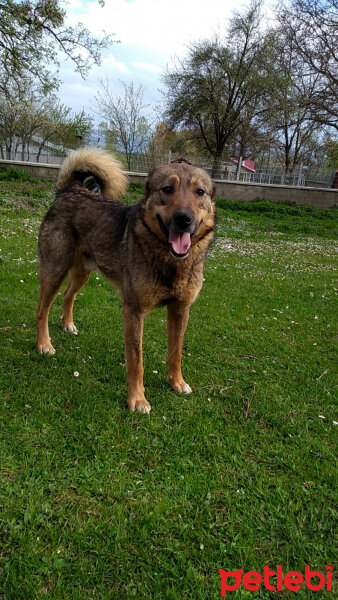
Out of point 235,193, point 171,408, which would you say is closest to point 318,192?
point 235,193

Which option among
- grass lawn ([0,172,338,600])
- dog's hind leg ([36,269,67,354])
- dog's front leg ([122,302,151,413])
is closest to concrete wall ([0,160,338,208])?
grass lawn ([0,172,338,600])

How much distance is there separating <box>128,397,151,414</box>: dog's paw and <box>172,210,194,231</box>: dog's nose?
5.05 ft

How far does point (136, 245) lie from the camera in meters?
3.26

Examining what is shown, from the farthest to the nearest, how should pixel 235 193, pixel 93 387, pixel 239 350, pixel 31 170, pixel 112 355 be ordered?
pixel 235 193 → pixel 31 170 → pixel 239 350 → pixel 112 355 → pixel 93 387

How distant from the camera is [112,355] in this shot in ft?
13.3

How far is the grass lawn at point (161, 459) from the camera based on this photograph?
1847mm

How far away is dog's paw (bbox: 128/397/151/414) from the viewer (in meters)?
3.12

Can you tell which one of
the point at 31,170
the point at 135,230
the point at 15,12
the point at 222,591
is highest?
the point at 15,12

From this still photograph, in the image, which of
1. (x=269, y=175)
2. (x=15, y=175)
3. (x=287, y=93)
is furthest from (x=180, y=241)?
(x=287, y=93)

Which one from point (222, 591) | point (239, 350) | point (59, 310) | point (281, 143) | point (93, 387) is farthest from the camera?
point (281, 143)

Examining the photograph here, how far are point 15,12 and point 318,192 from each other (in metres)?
18.0

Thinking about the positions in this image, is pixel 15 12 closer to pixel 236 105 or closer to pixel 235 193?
pixel 235 193

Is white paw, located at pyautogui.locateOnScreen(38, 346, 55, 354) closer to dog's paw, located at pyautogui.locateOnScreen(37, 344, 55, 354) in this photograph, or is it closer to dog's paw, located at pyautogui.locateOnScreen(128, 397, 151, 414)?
dog's paw, located at pyautogui.locateOnScreen(37, 344, 55, 354)

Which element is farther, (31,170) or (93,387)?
(31,170)
